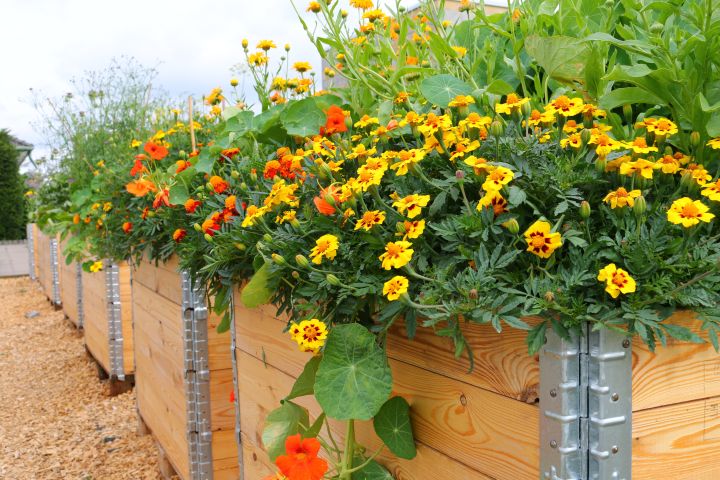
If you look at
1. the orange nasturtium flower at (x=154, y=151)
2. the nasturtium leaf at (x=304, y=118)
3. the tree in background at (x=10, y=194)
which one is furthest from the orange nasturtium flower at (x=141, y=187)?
the tree in background at (x=10, y=194)

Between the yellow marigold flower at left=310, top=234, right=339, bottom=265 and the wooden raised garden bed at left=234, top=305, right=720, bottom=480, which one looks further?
the yellow marigold flower at left=310, top=234, right=339, bottom=265

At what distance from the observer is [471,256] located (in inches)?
36.7

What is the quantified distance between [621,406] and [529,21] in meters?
0.75

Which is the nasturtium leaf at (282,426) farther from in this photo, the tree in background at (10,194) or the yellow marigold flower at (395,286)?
the tree in background at (10,194)

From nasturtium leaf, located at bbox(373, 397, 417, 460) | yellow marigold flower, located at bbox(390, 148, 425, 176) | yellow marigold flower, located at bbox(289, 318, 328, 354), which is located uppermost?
yellow marigold flower, located at bbox(390, 148, 425, 176)

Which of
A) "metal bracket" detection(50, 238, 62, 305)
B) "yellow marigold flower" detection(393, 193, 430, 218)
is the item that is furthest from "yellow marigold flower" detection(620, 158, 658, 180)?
"metal bracket" detection(50, 238, 62, 305)

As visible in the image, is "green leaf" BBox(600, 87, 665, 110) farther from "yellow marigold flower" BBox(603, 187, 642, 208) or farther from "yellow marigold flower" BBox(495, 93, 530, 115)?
"yellow marigold flower" BBox(603, 187, 642, 208)

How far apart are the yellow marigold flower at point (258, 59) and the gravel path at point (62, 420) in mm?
2045

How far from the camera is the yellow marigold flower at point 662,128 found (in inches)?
38.0

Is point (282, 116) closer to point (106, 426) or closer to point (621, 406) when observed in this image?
point (621, 406)

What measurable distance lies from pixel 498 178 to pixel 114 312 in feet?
11.9

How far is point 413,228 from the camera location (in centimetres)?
97

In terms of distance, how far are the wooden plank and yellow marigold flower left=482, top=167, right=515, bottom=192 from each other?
0.33 m

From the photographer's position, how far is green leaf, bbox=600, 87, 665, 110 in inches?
42.1
